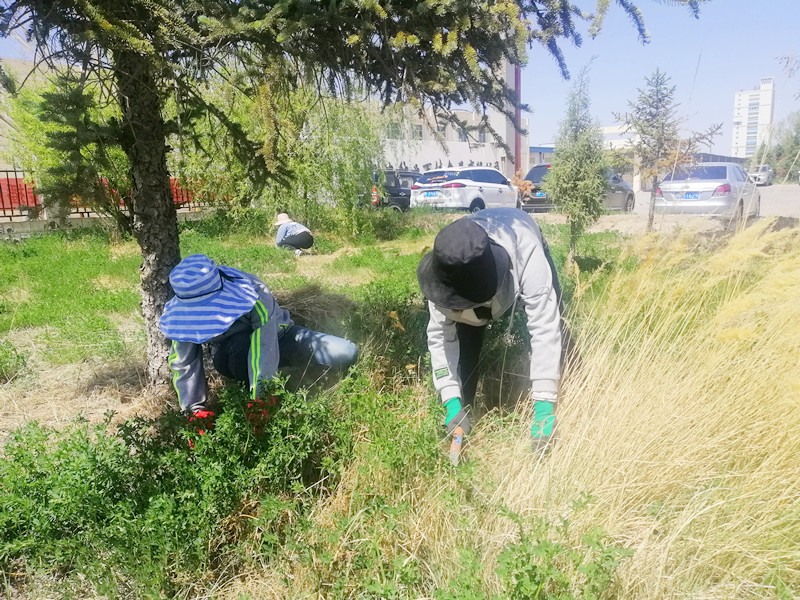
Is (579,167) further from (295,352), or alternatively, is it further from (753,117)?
(295,352)

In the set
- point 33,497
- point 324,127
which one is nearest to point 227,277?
point 33,497

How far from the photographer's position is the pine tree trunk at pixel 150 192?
3062mm

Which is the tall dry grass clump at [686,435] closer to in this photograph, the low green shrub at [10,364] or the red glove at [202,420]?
the red glove at [202,420]

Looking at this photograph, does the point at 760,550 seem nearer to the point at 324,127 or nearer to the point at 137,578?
the point at 137,578

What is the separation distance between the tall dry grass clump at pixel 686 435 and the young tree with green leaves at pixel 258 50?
3.93 ft

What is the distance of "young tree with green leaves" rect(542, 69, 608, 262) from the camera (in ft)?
26.1

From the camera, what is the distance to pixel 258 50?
302cm

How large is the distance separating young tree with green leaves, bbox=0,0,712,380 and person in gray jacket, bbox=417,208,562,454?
0.64 metres

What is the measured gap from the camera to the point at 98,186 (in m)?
3.11

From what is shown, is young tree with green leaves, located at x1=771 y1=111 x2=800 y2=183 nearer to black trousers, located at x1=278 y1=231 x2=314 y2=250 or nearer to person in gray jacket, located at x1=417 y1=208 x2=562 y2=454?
person in gray jacket, located at x1=417 y1=208 x2=562 y2=454

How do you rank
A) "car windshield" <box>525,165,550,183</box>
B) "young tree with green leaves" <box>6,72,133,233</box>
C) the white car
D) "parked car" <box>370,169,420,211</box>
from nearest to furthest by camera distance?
1. "young tree with green leaves" <box>6,72,133,233</box>
2. "parked car" <box>370,169,420,211</box>
3. the white car
4. "car windshield" <box>525,165,550,183</box>

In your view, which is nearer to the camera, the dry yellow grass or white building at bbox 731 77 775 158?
the dry yellow grass

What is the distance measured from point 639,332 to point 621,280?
281mm

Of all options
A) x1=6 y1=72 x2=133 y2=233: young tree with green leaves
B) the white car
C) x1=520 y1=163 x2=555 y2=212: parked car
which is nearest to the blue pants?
x1=6 y1=72 x2=133 y2=233: young tree with green leaves
